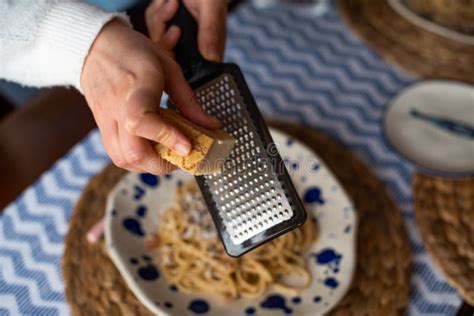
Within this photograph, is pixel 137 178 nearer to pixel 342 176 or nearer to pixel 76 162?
pixel 76 162

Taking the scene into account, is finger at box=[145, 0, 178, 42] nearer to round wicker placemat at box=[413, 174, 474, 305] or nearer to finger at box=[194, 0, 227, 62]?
finger at box=[194, 0, 227, 62]

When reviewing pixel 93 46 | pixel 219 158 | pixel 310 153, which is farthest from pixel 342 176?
pixel 93 46

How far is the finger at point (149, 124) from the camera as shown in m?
0.57

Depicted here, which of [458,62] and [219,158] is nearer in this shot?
[219,158]

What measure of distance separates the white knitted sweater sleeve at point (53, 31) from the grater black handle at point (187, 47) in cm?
11

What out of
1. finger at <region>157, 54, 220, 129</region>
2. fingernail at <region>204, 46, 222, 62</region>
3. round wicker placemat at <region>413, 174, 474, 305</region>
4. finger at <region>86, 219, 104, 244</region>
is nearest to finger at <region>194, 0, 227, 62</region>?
fingernail at <region>204, 46, 222, 62</region>

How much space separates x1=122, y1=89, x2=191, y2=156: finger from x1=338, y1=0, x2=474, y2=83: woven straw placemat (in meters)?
0.80

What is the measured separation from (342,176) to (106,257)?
0.50 meters

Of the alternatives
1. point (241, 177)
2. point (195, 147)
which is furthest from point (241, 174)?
point (195, 147)

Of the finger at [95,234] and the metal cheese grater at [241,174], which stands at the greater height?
the metal cheese grater at [241,174]

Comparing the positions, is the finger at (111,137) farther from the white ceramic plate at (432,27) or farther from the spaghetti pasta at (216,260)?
the white ceramic plate at (432,27)

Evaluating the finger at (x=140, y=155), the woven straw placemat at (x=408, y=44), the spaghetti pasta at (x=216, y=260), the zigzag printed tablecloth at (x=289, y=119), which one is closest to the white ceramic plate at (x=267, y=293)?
the spaghetti pasta at (x=216, y=260)

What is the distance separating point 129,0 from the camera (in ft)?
3.51

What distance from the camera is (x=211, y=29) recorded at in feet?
2.66
